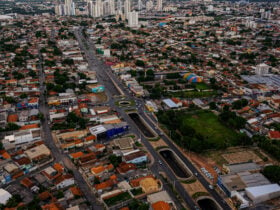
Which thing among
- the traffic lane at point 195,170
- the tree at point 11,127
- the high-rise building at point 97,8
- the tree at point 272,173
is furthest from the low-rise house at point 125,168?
the high-rise building at point 97,8

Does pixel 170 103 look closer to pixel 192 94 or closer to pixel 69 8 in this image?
pixel 192 94

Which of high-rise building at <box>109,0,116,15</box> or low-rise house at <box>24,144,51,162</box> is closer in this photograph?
low-rise house at <box>24,144,51,162</box>

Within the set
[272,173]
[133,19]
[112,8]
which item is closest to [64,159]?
[272,173]

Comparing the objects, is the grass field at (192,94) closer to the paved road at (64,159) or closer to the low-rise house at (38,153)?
the paved road at (64,159)

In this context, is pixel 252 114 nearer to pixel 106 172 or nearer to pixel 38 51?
pixel 106 172

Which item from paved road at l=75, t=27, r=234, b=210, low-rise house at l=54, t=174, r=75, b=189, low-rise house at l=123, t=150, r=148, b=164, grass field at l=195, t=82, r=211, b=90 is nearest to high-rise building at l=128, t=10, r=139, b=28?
paved road at l=75, t=27, r=234, b=210

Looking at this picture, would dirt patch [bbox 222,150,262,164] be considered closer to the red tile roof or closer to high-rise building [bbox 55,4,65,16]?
the red tile roof
